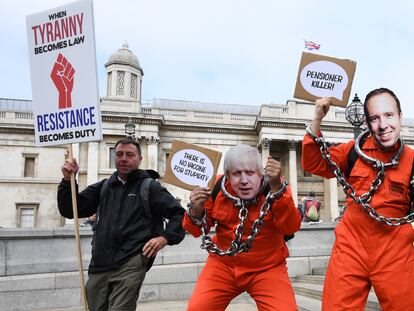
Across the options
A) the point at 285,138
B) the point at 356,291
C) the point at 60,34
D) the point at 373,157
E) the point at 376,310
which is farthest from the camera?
the point at 285,138

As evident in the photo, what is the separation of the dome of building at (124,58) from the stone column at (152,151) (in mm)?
9167

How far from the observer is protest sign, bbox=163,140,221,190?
3.24 m

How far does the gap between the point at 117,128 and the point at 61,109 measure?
101 feet

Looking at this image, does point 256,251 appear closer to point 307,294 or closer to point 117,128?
point 307,294

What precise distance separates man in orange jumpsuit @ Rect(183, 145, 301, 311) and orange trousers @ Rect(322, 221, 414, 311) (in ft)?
1.08

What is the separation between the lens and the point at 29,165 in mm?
34969

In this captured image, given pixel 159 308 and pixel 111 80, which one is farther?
pixel 111 80

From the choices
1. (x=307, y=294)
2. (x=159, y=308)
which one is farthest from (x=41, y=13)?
(x=307, y=294)

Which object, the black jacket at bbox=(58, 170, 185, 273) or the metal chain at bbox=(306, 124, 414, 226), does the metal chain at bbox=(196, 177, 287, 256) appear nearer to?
the metal chain at bbox=(306, 124, 414, 226)

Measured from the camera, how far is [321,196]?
38.6m

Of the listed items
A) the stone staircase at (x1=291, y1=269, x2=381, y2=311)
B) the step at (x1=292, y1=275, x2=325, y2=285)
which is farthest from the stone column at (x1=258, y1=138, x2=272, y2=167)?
the step at (x1=292, y1=275, x2=325, y2=285)

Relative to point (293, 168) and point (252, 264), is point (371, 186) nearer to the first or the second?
point (252, 264)

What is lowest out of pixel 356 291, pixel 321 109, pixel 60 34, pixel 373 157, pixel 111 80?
pixel 356 291

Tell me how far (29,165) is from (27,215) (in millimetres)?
4017
